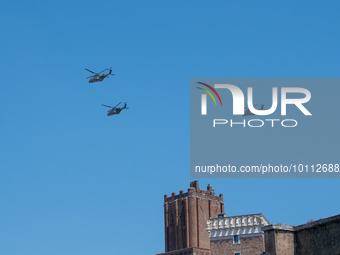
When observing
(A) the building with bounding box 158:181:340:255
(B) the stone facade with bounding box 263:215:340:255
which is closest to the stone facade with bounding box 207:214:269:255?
(A) the building with bounding box 158:181:340:255

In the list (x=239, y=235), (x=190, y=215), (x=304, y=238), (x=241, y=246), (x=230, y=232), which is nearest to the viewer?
(x=304, y=238)

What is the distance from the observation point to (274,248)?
2583 centimetres

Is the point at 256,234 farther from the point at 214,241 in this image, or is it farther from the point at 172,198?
the point at 172,198

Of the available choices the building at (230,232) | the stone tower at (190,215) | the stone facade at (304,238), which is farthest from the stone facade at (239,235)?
the stone facade at (304,238)

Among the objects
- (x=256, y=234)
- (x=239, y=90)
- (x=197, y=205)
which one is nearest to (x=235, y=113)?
(x=239, y=90)

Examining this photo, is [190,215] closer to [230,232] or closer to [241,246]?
[230,232]

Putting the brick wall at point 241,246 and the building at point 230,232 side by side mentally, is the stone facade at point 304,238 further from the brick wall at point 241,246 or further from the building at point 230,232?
the brick wall at point 241,246

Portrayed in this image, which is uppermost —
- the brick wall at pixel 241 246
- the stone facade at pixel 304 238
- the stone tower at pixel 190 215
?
the stone tower at pixel 190 215

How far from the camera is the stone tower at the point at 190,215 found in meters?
118

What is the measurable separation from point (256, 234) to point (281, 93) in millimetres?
20268

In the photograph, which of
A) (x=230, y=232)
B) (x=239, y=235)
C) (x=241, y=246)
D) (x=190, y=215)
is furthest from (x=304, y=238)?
(x=190, y=215)

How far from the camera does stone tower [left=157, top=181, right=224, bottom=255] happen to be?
11806cm

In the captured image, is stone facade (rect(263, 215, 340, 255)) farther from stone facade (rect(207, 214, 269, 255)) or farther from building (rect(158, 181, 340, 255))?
stone facade (rect(207, 214, 269, 255))

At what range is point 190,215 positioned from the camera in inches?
4692
